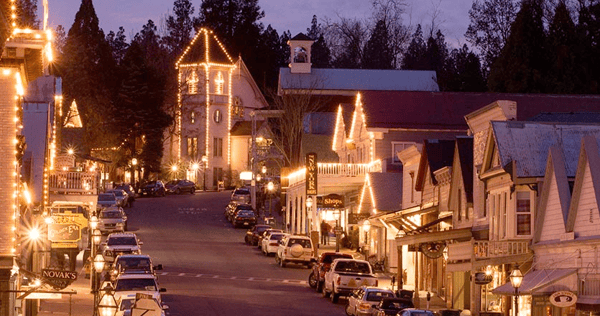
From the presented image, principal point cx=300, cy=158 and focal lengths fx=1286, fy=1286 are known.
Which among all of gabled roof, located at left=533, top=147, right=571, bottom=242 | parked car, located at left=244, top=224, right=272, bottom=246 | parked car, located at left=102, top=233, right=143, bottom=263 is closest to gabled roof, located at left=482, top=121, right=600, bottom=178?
gabled roof, located at left=533, top=147, right=571, bottom=242

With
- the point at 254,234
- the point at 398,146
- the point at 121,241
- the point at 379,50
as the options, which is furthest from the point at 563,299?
the point at 379,50

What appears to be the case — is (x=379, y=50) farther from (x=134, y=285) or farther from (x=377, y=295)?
(x=134, y=285)

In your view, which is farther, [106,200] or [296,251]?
[106,200]

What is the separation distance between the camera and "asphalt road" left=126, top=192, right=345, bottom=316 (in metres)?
48.2

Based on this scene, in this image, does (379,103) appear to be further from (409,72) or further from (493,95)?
(409,72)

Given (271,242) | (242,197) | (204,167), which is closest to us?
(271,242)

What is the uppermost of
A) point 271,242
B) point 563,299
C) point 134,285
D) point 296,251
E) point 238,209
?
point 238,209

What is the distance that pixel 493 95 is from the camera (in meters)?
77.1

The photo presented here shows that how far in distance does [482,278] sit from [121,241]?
22.8m

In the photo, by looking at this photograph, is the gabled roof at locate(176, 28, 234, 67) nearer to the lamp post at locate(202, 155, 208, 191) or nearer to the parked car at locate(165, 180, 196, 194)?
the lamp post at locate(202, 155, 208, 191)

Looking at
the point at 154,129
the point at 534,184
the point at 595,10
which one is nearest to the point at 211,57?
the point at 154,129

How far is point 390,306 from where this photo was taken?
4203 cm

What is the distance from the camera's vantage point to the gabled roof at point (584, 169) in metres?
37.1

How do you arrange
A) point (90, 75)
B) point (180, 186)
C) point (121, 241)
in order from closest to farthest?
point (121, 241) < point (180, 186) < point (90, 75)
